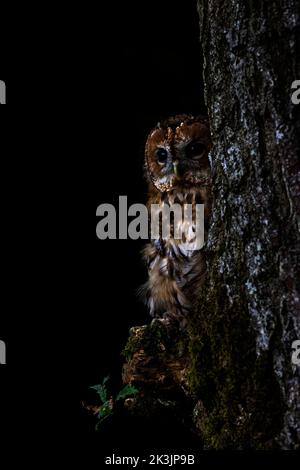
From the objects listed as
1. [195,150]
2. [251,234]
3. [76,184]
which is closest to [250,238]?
[251,234]

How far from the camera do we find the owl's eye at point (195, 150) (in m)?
2.72

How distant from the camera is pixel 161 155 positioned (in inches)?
112

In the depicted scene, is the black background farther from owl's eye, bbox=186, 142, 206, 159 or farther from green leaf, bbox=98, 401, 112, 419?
green leaf, bbox=98, 401, 112, 419

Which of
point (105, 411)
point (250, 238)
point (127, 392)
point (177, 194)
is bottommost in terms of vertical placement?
point (105, 411)

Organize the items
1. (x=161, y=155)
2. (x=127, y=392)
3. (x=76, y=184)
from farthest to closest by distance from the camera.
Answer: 1. (x=76, y=184)
2. (x=161, y=155)
3. (x=127, y=392)

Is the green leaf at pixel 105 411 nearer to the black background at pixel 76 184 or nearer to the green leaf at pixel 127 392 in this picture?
the green leaf at pixel 127 392

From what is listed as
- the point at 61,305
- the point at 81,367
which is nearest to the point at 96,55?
the point at 61,305

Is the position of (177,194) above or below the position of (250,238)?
above

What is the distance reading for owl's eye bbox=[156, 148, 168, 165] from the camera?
9.19 feet

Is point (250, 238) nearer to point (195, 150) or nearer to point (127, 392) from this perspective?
point (127, 392)

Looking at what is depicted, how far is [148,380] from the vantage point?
83.0 inches

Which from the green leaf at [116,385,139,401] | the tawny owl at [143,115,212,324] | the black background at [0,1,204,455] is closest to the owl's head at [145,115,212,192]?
the tawny owl at [143,115,212,324]

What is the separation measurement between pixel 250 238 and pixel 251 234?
0.04ft

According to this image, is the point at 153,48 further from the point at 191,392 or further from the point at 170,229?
the point at 191,392
